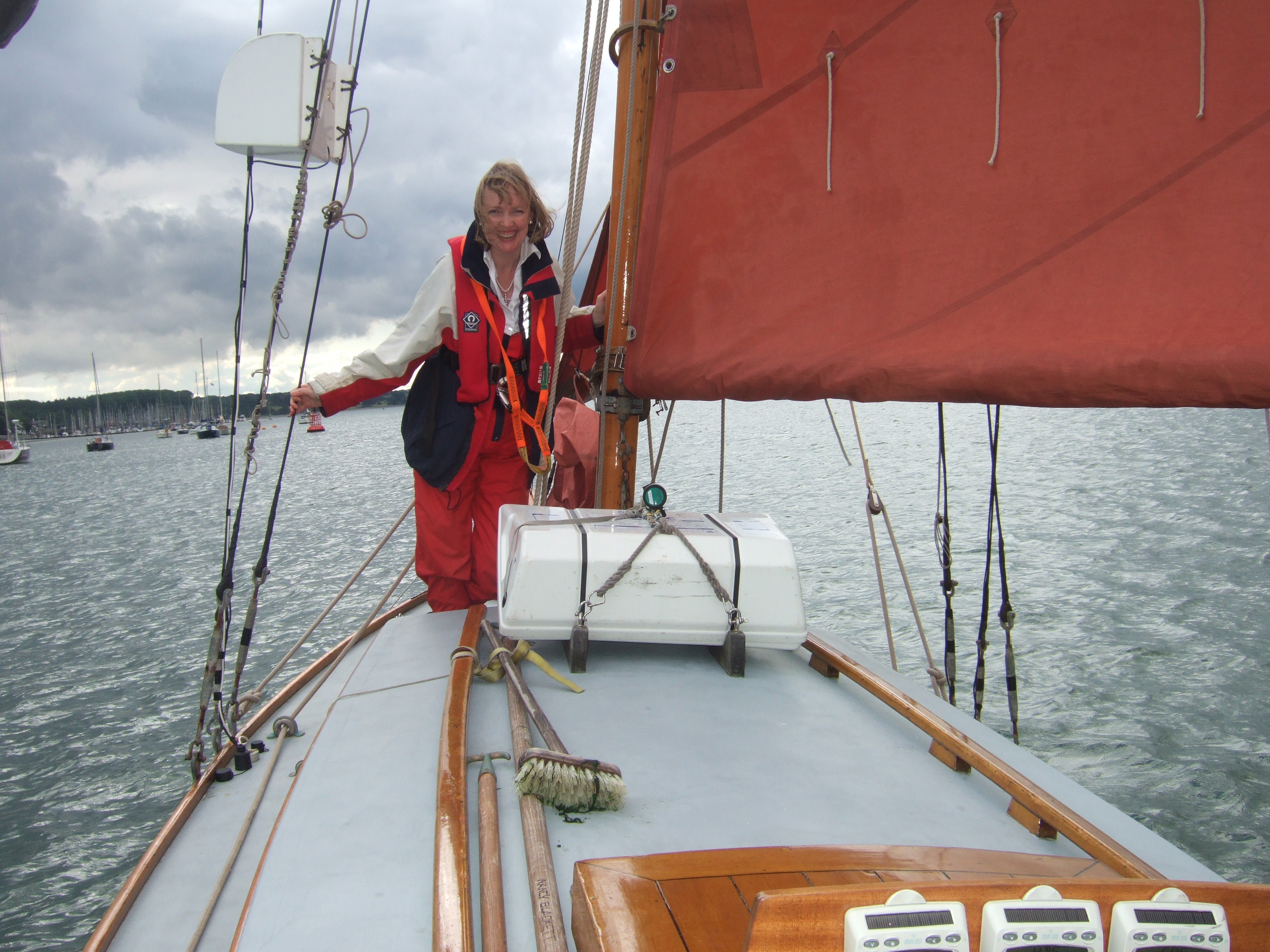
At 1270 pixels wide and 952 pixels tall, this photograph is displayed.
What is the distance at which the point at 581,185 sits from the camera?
2.93m

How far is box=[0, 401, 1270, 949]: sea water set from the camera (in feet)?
16.0

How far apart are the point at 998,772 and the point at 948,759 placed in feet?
0.64

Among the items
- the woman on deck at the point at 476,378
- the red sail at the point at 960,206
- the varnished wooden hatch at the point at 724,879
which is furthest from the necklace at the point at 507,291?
the varnished wooden hatch at the point at 724,879

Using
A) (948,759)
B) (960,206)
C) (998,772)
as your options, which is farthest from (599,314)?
(998,772)

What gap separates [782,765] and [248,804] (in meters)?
1.36

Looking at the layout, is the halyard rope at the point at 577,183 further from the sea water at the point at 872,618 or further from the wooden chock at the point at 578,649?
the sea water at the point at 872,618

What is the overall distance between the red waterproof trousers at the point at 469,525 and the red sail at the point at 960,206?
Answer: 0.77 metres

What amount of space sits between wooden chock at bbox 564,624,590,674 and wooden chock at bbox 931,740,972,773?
0.86 meters

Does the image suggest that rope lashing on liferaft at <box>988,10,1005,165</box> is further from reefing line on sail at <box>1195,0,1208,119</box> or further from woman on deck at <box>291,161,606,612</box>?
woman on deck at <box>291,161,606,612</box>

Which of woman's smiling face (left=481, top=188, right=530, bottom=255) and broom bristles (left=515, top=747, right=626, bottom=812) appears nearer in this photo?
broom bristles (left=515, top=747, right=626, bottom=812)

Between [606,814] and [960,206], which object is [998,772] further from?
[960,206]

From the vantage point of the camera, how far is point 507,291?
2887 mm

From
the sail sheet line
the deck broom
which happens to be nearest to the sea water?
the deck broom

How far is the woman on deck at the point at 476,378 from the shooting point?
272cm
